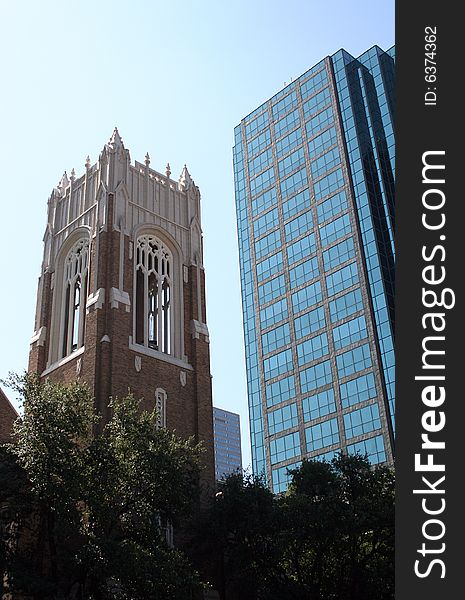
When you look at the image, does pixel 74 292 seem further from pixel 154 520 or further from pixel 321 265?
pixel 321 265

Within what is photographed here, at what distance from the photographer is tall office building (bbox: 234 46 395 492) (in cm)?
6562

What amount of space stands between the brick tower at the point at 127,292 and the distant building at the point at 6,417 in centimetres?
270

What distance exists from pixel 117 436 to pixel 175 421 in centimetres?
914

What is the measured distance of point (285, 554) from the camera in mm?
25234

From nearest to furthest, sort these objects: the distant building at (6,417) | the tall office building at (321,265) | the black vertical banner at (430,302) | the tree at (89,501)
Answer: the black vertical banner at (430,302)
the tree at (89,501)
the distant building at (6,417)
the tall office building at (321,265)

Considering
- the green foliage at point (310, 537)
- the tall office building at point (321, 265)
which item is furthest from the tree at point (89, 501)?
the tall office building at point (321, 265)

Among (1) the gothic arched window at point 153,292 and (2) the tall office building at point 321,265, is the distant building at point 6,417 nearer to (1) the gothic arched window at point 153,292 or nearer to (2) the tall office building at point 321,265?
(1) the gothic arched window at point 153,292

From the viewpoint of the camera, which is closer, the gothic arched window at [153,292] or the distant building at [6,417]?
the distant building at [6,417]

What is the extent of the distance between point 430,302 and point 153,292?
91.0 ft

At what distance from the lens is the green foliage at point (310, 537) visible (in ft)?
79.7

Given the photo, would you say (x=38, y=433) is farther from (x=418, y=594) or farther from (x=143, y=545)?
(x=418, y=594)

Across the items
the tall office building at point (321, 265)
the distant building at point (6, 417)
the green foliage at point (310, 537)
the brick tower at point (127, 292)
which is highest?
the tall office building at point (321, 265)

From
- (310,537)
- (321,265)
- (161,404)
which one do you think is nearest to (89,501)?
(310,537)

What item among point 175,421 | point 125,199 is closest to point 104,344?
point 175,421
